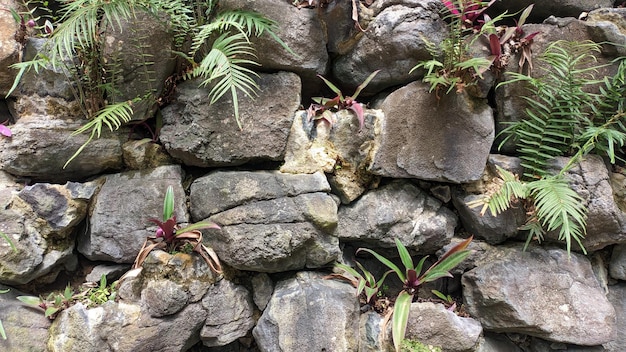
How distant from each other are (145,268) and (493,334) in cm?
260

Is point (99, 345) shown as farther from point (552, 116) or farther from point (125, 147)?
point (552, 116)

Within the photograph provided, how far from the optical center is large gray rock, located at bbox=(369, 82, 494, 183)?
2.83 meters

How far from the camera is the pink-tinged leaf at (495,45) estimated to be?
2.77 m

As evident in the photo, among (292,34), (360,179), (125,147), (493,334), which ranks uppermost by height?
(292,34)

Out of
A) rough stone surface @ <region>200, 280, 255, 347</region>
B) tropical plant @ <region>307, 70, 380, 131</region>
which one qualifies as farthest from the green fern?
rough stone surface @ <region>200, 280, 255, 347</region>

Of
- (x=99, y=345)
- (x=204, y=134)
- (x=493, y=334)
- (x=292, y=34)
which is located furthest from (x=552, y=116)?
(x=99, y=345)

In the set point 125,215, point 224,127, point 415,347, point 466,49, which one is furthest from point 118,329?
point 466,49

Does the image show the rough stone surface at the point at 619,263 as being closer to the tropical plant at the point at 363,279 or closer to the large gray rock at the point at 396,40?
the tropical plant at the point at 363,279

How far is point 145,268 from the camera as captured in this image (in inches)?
101

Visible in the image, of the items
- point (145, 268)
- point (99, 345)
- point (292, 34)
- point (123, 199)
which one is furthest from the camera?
point (292, 34)

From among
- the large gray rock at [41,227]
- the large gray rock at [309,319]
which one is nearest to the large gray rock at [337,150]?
the large gray rock at [309,319]

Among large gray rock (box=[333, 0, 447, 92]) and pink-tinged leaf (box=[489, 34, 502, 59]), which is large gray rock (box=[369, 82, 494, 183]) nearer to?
large gray rock (box=[333, 0, 447, 92])

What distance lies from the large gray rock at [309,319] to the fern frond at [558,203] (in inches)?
56.0

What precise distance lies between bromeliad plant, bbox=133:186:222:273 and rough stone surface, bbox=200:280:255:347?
6.8 inches
